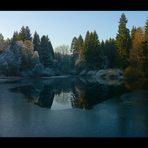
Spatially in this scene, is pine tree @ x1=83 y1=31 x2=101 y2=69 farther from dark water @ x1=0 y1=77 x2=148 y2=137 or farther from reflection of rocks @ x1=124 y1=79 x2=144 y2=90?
reflection of rocks @ x1=124 y1=79 x2=144 y2=90

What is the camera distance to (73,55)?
387 cm

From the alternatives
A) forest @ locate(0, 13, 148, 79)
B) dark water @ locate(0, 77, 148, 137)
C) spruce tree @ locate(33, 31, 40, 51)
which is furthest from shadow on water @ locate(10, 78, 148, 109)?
spruce tree @ locate(33, 31, 40, 51)

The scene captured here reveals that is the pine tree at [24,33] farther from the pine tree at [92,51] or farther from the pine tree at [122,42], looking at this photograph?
the pine tree at [122,42]

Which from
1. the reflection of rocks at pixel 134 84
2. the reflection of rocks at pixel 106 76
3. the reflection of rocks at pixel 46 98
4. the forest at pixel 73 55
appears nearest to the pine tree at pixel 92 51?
the forest at pixel 73 55

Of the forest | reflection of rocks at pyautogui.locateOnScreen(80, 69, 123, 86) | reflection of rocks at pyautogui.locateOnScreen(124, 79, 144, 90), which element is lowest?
reflection of rocks at pyautogui.locateOnScreen(124, 79, 144, 90)

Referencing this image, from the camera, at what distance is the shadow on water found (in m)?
3.74

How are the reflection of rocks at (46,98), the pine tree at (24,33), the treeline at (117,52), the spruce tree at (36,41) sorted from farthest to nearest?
the reflection of rocks at (46,98), the spruce tree at (36,41), the treeline at (117,52), the pine tree at (24,33)

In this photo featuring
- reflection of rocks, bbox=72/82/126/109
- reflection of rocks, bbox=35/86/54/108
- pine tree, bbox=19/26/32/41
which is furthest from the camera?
reflection of rocks, bbox=35/86/54/108

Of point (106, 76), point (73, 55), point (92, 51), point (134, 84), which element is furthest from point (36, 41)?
point (134, 84)

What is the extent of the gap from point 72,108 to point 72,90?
0.28 m

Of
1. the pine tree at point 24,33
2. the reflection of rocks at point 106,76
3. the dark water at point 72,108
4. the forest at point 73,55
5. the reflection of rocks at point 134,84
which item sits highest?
the pine tree at point 24,33

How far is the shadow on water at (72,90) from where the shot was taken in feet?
12.3

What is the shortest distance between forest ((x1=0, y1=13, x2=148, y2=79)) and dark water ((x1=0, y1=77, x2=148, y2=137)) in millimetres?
166

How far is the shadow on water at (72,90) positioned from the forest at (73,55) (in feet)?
0.44
